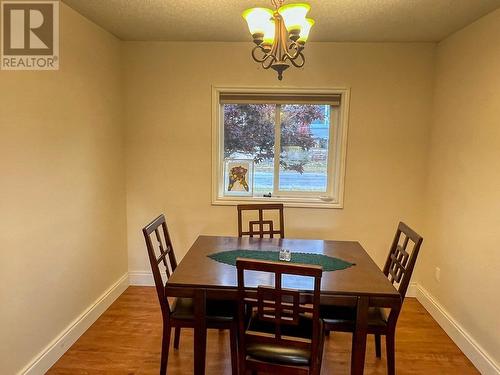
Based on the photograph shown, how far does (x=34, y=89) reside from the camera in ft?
7.14

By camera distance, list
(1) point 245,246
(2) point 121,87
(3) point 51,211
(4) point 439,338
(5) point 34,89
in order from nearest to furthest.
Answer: (5) point 34,89 < (3) point 51,211 < (1) point 245,246 < (4) point 439,338 < (2) point 121,87

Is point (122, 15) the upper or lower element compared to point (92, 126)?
upper

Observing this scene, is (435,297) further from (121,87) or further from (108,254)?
(121,87)

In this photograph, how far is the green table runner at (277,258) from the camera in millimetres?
2270

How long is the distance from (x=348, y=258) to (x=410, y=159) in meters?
1.47

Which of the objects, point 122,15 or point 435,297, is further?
point 435,297

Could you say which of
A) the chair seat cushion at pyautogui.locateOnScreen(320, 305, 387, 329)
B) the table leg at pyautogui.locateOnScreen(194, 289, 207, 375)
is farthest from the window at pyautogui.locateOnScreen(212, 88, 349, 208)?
the table leg at pyautogui.locateOnScreen(194, 289, 207, 375)

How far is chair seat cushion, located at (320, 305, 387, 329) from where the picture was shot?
Answer: 6.93 ft

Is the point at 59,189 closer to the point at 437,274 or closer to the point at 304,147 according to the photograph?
the point at 304,147

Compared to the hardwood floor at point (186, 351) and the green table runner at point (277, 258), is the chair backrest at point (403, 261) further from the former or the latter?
the hardwood floor at point (186, 351)

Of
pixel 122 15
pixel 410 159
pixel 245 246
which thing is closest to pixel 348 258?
pixel 245 246

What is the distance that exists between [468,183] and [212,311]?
2.05m

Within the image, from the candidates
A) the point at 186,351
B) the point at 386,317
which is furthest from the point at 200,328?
the point at 386,317

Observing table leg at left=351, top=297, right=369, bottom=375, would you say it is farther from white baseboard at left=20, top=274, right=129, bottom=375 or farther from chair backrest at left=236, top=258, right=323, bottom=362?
white baseboard at left=20, top=274, right=129, bottom=375
